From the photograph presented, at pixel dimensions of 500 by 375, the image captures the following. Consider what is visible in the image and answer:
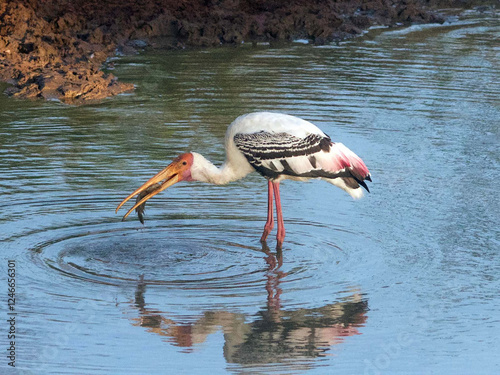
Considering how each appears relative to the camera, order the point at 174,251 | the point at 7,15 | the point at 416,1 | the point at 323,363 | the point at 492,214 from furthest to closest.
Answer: the point at 416,1 < the point at 7,15 < the point at 492,214 < the point at 174,251 < the point at 323,363

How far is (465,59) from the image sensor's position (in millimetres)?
17562

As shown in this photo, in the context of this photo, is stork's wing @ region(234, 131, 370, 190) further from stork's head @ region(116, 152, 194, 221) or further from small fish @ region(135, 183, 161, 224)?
small fish @ region(135, 183, 161, 224)

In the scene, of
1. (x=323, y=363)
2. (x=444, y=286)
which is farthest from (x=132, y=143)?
(x=323, y=363)

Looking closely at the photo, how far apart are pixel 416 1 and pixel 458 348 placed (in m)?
19.0

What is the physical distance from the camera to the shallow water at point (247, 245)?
6180 millimetres

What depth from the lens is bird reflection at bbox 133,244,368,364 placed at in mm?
6117

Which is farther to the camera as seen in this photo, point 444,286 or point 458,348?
point 444,286

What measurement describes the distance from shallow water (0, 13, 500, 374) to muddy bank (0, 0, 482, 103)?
789 mm

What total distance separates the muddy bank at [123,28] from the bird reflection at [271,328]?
7.68m

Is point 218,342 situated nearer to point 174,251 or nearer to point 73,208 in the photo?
point 174,251

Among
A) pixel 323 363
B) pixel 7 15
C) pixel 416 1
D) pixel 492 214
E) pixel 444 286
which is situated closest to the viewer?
pixel 323 363

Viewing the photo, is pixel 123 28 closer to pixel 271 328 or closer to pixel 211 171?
pixel 211 171

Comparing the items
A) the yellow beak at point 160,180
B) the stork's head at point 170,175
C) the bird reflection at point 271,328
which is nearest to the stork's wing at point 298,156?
the stork's head at point 170,175

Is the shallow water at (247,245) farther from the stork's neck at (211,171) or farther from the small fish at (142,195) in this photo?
the stork's neck at (211,171)
